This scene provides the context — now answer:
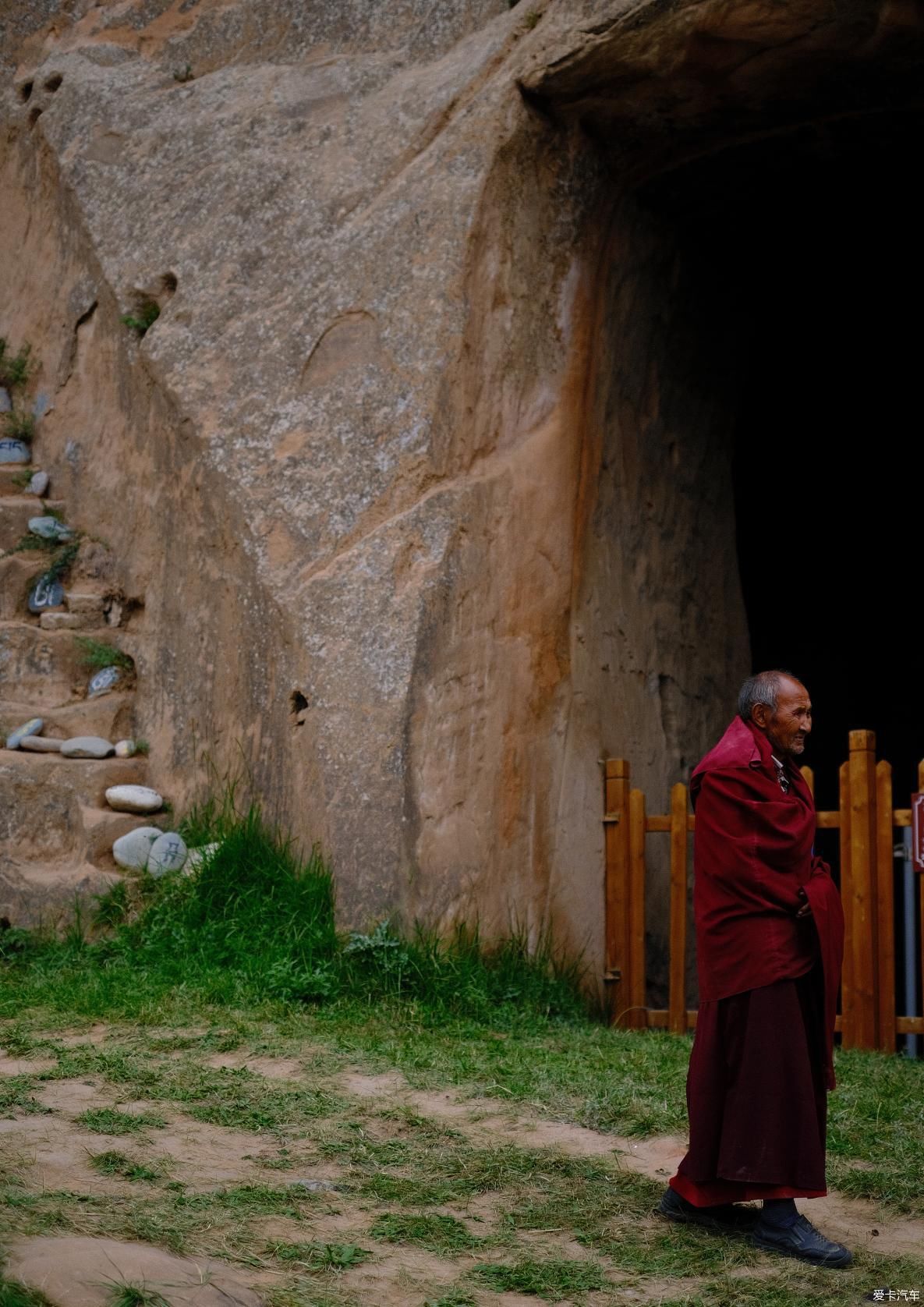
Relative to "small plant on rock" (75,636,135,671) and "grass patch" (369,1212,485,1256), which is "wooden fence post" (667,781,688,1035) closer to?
"small plant on rock" (75,636,135,671)

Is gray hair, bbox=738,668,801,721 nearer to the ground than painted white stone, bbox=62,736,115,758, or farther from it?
farther from it

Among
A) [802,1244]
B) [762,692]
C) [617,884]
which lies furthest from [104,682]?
[802,1244]

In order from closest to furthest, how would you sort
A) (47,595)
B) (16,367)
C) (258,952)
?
(258,952) → (47,595) → (16,367)

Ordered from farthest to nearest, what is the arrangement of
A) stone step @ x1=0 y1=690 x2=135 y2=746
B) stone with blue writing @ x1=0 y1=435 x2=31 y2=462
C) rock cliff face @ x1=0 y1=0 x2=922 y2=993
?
1. stone with blue writing @ x1=0 y1=435 x2=31 y2=462
2. stone step @ x1=0 y1=690 x2=135 y2=746
3. rock cliff face @ x1=0 y1=0 x2=922 y2=993

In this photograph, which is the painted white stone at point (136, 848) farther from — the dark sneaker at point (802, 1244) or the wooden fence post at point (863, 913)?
the dark sneaker at point (802, 1244)

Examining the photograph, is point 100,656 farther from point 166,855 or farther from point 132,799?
point 166,855

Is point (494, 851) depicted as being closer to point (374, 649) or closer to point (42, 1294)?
point (374, 649)

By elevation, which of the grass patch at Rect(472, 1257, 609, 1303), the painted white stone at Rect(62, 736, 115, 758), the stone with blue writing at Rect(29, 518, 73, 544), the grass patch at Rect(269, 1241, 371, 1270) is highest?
the stone with blue writing at Rect(29, 518, 73, 544)

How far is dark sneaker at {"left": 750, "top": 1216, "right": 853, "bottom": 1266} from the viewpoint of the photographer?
403cm

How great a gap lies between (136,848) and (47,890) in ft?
1.66

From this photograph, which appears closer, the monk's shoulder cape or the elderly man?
the elderly man

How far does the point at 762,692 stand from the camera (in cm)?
454

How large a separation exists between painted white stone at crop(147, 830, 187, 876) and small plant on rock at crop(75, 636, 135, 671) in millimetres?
1243

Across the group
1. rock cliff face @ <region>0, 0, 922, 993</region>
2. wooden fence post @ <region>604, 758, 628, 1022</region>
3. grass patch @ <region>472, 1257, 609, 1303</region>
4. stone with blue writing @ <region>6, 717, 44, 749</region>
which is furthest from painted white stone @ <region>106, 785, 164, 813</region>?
grass patch @ <region>472, 1257, 609, 1303</region>
